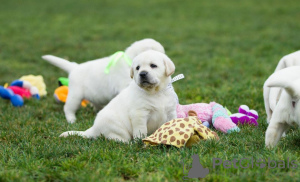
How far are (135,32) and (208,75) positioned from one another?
535cm

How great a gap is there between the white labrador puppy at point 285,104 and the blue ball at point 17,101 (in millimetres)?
3715

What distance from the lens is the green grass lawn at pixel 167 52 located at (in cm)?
292

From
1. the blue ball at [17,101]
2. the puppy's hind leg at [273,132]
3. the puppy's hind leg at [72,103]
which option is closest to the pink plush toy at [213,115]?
the puppy's hind leg at [273,132]

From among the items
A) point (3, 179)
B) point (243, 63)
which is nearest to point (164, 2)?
point (243, 63)

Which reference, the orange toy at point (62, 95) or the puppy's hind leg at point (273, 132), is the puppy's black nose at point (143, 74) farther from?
the orange toy at point (62, 95)

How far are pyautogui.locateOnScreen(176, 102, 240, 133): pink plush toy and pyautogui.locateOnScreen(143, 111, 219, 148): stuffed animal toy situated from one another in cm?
40

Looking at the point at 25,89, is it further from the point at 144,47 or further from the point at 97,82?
the point at 144,47

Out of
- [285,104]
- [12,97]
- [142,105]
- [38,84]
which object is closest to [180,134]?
[142,105]

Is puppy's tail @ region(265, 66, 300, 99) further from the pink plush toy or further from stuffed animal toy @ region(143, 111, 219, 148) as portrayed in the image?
the pink plush toy

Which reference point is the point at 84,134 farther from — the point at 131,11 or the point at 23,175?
the point at 131,11

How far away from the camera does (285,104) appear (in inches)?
118

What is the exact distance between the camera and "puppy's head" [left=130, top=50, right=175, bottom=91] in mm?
3627

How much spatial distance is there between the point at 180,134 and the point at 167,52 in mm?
6048

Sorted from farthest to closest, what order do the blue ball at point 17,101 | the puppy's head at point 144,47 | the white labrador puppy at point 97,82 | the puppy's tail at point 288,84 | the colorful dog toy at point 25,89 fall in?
the colorful dog toy at point 25,89 → the blue ball at point 17,101 → the white labrador puppy at point 97,82 → the puppy's head at point 144,47 → the puppy's tail at point 288,84
